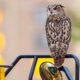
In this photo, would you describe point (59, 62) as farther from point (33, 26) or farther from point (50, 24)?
point (33, 26)

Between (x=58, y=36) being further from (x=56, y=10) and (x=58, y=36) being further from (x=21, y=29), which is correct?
(x=21, y=29)

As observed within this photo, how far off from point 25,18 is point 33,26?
7cm

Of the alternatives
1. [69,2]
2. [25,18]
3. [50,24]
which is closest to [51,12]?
[50,24]

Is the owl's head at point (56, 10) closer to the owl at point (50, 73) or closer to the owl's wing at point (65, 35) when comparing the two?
the owl's wing at point (65, 35)

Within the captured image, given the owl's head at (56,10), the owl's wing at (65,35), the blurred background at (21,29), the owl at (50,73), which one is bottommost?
the blurred background at (21,29)

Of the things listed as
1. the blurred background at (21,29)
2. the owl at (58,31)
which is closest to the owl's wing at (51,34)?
the owl at (58,31)

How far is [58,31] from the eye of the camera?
0.71 meters

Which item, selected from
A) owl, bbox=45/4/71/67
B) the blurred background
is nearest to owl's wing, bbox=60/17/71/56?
owl, bbox=45/4/71/67

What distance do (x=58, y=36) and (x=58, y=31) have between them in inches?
0.5

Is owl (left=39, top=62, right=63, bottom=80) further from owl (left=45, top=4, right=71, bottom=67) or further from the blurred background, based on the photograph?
the blurred background

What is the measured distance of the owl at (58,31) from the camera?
2.31 ft

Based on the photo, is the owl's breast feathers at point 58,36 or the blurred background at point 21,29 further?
the blurred background at point 21,29

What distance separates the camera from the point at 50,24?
2.37 feet

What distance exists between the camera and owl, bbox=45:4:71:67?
705 mm
